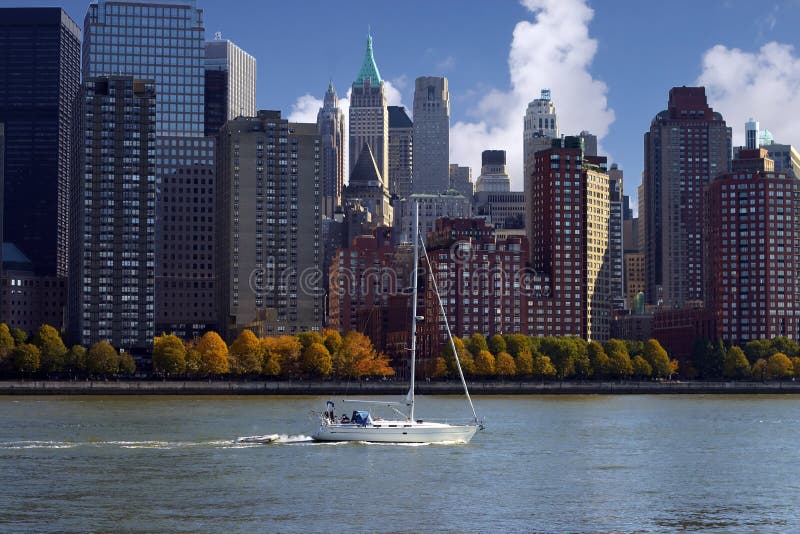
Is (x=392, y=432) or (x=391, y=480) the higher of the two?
(x=392, y=432)

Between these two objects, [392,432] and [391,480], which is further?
[392,432]

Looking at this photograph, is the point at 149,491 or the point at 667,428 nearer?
the point at 149,491

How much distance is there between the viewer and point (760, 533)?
8400 centimetres

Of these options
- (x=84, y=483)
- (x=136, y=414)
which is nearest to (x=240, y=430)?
(x=136, y=414)

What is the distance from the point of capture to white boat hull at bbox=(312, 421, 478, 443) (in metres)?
121

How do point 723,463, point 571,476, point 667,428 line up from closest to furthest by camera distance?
point 571,476 < point 723,463 < point 667,428

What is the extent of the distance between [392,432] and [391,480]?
63.9 feet

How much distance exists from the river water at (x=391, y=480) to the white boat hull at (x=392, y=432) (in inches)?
36.2

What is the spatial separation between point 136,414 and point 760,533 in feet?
337

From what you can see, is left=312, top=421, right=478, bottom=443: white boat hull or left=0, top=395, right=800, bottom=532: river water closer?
left=0, top=395, right=800, bottom=532: river water

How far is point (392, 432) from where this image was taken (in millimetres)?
120812

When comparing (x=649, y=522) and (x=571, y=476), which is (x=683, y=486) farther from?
(x=649, y=522)

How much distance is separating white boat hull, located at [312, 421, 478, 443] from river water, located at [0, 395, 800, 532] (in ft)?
3.02

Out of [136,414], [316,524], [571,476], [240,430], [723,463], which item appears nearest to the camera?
[316,524]
